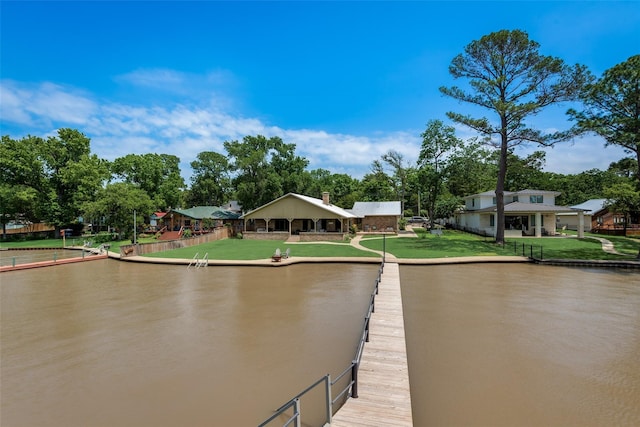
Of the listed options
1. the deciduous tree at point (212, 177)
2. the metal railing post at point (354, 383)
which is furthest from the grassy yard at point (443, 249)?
the deciduous tree at point (212, 177)

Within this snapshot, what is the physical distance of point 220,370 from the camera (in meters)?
6.45

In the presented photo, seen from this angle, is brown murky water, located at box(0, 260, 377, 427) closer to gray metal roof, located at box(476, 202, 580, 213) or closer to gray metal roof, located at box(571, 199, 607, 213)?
gray metal roof, located at box(476, 202, 580, 213)

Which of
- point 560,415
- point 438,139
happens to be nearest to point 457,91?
point 438,139

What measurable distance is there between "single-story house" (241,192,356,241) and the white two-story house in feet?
42.0

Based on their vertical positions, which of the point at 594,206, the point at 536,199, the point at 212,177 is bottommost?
the point at 594,206

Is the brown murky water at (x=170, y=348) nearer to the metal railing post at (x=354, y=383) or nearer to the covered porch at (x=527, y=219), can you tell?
the metal railing post at (x=354, y=383)

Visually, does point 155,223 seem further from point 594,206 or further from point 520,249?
point 594,206

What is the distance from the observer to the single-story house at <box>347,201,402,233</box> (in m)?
35.3

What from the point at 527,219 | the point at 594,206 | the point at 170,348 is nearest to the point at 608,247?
the point at 527,219

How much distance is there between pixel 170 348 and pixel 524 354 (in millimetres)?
7895

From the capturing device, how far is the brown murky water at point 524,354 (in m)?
5.01

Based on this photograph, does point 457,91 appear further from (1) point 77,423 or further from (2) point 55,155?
(2) point 55,155

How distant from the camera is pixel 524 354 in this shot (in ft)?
22.8

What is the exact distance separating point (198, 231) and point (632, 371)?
3548 cm
